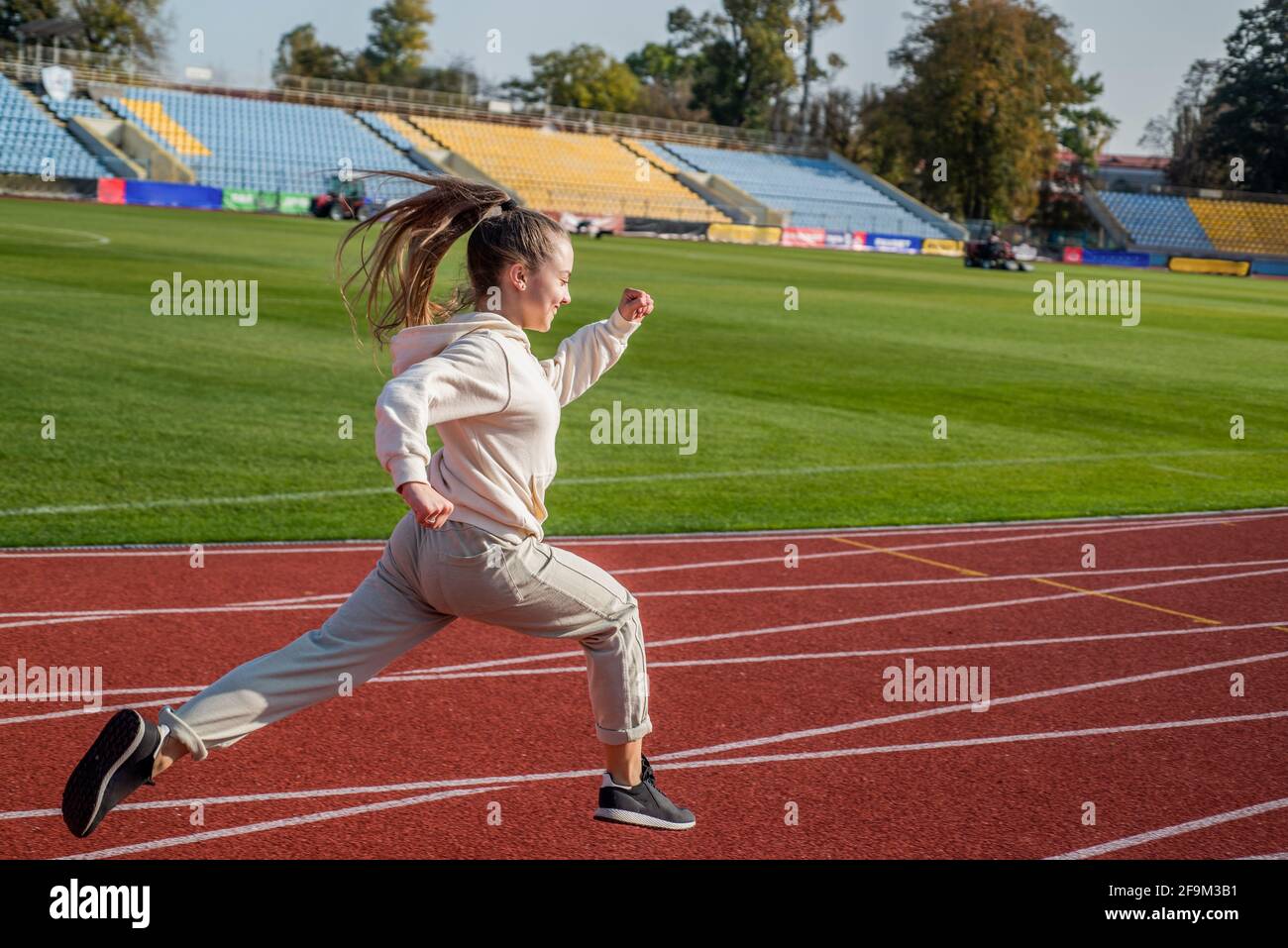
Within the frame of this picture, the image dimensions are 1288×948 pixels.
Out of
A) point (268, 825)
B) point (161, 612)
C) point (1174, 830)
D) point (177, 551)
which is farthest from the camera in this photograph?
point (177, 551)

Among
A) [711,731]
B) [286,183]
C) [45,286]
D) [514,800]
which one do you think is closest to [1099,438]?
[711,731]

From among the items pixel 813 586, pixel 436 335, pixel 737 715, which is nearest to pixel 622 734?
pixel 436 335

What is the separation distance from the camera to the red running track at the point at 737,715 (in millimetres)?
4629

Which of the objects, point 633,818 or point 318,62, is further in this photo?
point 318,62

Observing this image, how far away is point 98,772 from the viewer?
397cm

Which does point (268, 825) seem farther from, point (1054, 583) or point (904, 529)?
point (904, 529)

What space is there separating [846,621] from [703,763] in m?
2.31

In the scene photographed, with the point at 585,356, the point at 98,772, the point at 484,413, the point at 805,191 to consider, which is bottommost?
the point at 98,772

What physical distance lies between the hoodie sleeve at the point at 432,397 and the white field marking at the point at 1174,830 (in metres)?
2.22

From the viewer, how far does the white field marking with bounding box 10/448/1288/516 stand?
923 centimetres

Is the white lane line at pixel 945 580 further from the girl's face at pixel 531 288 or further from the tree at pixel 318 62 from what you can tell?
the tree at pixel 318 62

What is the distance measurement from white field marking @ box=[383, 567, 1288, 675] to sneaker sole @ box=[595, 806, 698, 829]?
1878 millimetres

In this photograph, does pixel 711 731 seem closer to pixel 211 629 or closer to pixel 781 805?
pixel 781 805

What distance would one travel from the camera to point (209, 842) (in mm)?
4359
